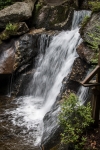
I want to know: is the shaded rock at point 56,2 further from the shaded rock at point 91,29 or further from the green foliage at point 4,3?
the shaded rock at point 91,29

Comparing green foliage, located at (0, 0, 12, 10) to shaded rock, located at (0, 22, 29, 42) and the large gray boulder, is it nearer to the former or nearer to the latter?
the large gray boulder

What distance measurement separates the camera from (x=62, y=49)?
12656 millimetres

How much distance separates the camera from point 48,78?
41.8 feet

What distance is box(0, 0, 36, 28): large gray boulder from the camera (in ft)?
47.0

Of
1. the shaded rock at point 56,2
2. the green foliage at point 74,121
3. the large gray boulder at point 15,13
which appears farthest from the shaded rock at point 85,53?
the shaded rock at point 56,2

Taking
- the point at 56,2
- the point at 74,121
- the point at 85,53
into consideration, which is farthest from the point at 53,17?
the point at 74,121

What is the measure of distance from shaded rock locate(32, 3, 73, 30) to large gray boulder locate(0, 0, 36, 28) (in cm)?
68

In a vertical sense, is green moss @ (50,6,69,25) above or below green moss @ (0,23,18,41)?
above

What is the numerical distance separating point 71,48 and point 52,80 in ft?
5.88

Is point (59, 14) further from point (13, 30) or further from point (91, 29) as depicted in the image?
point (91, 29)

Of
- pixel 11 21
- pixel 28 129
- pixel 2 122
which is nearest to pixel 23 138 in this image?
pixel 28 129

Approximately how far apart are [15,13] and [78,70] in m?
6.12

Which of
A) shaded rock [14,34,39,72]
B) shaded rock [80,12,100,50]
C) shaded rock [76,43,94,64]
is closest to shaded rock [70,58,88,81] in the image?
shaded rock [76,43,94,64]

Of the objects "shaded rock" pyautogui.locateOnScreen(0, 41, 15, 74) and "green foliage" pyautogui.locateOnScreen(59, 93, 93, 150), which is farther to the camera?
"shaded rock" pyautogui.locateOnScreen(0, 41, 15, 74)
